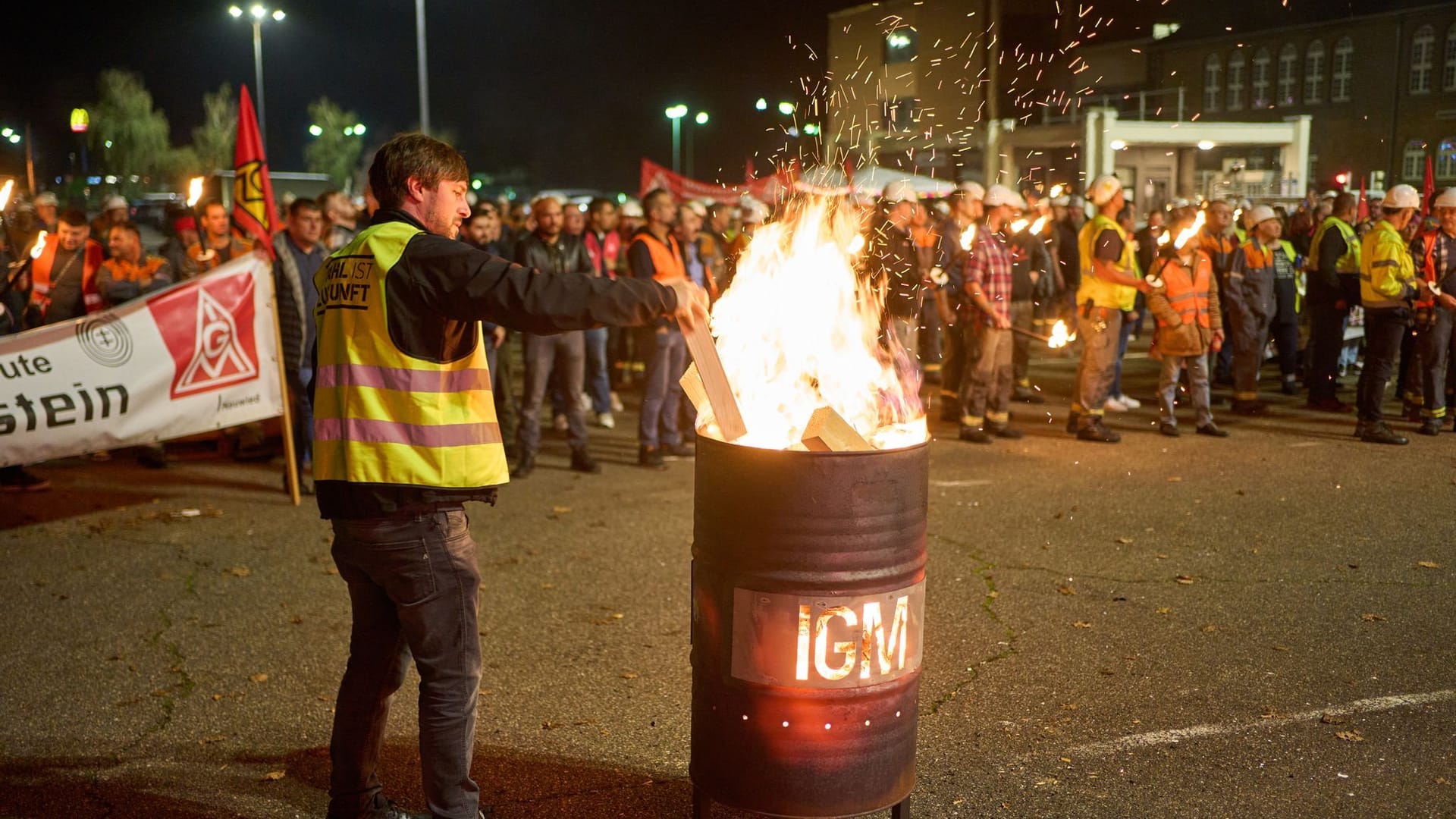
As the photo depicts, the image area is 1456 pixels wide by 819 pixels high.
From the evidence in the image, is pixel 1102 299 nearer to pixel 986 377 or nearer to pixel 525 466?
pixel 986 377

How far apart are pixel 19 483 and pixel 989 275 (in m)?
7.98

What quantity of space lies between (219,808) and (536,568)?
9.72 ft

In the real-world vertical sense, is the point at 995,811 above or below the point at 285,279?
below

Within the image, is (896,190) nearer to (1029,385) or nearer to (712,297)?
(712,297)

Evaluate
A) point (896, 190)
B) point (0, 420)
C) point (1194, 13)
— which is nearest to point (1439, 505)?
point (896, 190)

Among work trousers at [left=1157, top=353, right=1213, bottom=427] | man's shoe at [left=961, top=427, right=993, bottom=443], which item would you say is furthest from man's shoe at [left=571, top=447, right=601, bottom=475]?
work trousers at [left=1157, top=353, right=1213, bottom=427]

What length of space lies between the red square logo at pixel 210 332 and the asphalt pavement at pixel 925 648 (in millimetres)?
934

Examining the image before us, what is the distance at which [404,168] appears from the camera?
139 inches

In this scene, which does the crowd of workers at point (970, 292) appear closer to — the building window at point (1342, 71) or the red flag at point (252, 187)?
the red flag at point (252, 187)

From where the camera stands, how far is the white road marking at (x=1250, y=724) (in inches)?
176

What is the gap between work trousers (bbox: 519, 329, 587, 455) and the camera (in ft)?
30.5

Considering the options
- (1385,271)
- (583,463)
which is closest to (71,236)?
(583,463)

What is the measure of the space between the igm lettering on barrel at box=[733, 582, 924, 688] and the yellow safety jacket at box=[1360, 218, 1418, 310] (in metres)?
8.50

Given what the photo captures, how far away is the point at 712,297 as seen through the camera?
11.2 metres
